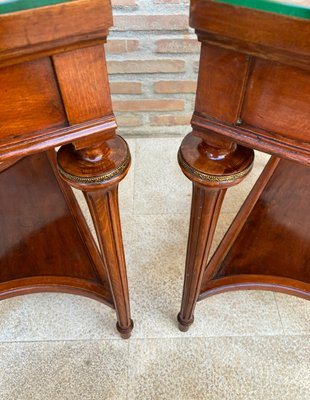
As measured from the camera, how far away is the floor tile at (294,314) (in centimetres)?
83

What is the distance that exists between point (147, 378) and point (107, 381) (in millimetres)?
83

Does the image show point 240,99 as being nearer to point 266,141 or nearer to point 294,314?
point 266,141

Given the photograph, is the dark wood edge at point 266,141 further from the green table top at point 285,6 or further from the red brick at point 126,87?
the red brick at point 126,87

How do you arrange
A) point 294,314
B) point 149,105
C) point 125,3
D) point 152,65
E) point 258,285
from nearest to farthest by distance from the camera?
point 258,285 → point 294,314 → point 125,3 → point 152,65 → point 149,105

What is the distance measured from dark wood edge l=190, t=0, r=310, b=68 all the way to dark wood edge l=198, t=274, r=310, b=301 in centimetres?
52

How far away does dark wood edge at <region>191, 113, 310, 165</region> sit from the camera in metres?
0.40

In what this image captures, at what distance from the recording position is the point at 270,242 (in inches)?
31.4

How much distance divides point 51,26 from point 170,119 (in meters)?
0.98

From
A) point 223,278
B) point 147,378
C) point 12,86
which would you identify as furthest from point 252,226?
point 12,86

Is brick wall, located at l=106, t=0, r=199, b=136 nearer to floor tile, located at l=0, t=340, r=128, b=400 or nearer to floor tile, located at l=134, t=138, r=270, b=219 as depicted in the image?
floor tile, located at l=134, t=138, r=270, b=219

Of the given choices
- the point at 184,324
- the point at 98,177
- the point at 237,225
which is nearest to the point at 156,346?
the point at 184,324

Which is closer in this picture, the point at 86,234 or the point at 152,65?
the point at 86,234

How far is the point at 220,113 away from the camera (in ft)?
1.35

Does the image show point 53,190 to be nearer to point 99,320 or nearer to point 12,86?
point 99,320
